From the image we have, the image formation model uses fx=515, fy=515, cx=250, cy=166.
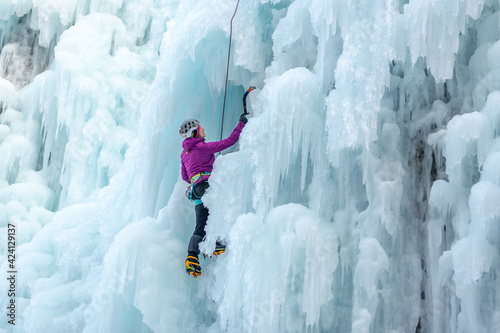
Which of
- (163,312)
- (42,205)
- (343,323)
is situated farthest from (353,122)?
(42,205)

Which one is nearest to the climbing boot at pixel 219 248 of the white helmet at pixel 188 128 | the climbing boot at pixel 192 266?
the climbing boot at pixel 192 266

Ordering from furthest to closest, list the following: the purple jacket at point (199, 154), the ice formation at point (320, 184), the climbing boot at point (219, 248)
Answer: the purple jacket at point (199, 154)
the climbing boot at point (219, 248)
the ice formation at point (320, 184)

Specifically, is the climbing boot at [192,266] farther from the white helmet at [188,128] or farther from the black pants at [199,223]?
the white helmet at [188,128]

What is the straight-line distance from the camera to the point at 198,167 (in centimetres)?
499

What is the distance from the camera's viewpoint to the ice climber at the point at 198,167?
4871 millimetres

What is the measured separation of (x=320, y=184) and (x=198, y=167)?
3.95ft

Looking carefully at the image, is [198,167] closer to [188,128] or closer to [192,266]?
[188,128]

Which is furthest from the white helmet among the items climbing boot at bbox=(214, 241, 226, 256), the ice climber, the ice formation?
climbing boot at bbox=(214, 241, 226, 256)

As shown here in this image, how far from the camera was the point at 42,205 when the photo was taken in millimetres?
8836

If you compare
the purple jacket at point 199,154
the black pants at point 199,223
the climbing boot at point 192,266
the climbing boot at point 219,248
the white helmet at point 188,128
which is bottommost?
the climbing boot at point 192,266

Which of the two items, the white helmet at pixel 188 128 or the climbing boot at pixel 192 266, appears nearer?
the climbing boot at pixel 192 266

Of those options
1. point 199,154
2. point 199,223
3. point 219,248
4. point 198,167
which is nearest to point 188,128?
point 199,154

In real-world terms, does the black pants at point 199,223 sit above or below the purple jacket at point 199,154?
below

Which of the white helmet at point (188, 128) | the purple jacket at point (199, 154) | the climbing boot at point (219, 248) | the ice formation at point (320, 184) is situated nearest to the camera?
the ice formation at point (320, 184)
